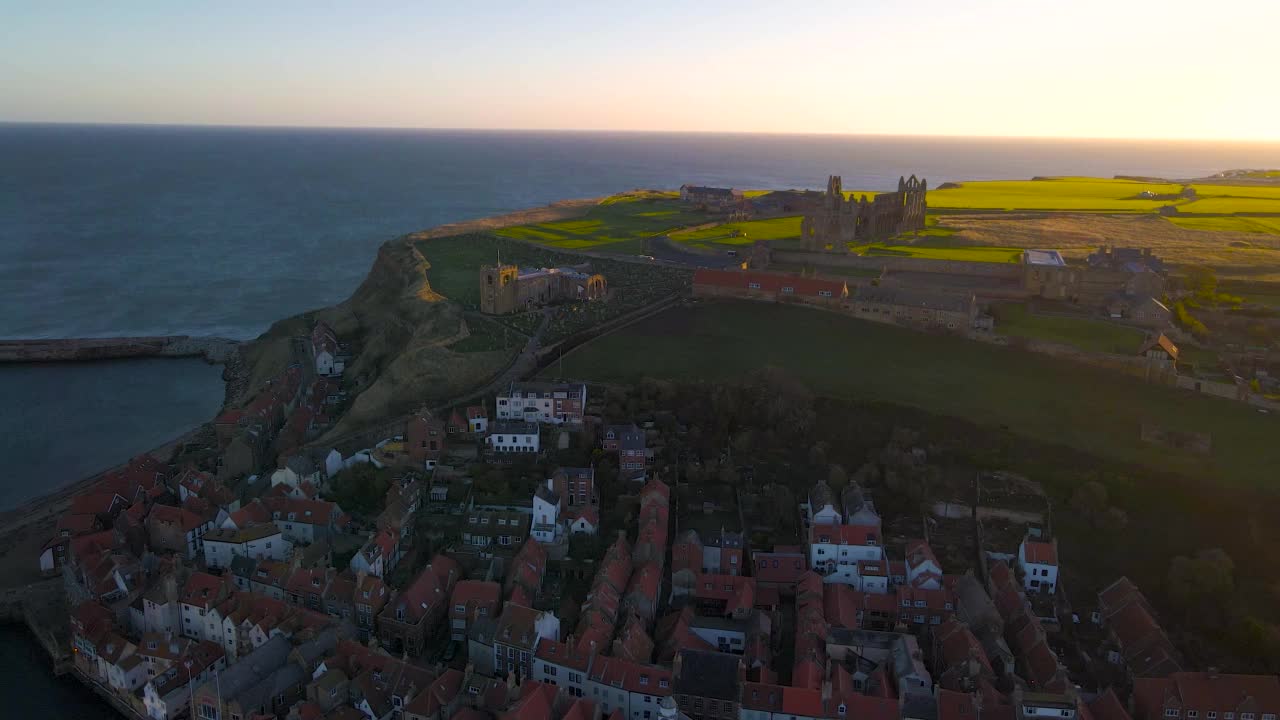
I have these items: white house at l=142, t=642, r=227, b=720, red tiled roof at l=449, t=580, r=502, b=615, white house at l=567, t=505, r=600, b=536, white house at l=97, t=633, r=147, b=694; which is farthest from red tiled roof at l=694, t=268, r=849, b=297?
white house at l=97, t=633, r=147, b=694

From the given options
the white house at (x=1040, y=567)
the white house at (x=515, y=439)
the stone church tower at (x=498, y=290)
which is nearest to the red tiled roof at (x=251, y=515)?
the white house at (x=515, y=439)

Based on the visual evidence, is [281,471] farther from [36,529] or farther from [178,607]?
[36,529]

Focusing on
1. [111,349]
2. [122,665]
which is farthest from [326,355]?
[122,665]

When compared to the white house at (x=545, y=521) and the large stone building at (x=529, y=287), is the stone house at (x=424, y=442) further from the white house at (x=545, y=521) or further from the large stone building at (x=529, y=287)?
the large stone building at (x=529, y=287)

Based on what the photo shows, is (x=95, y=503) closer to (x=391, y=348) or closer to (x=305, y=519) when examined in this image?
(x=305, y=519)

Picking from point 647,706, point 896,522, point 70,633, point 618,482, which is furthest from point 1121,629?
point 70,633

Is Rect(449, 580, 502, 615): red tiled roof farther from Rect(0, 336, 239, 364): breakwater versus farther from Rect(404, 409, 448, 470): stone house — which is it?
Answer: Rect(0, 336, 239, 364): breakwater
